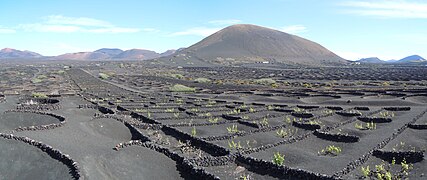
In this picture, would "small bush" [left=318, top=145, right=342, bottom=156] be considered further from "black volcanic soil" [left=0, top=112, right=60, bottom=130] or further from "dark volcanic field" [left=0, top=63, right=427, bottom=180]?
"black volcanic soil" [left=0, top=112, right=60, bottom=130]

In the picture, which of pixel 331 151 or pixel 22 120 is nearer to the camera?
pixel 331 151

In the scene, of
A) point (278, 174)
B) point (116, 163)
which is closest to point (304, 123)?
point (278, 174)

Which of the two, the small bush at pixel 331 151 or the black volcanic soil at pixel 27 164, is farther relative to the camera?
the small bush at pixel 331 151

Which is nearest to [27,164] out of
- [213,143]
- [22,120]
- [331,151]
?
[213,143]

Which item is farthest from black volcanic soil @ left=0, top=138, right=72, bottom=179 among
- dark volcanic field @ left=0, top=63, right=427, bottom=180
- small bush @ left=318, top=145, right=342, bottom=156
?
small bush @ left=318, top=145, right=342, bottom=156

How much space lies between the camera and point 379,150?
2503 cm

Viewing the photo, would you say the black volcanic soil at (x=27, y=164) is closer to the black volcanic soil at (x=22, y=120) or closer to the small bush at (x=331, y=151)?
the black volcanic soil at (x=22, y=120)

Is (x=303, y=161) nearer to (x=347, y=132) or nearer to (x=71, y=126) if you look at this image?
(x=347, y=132)

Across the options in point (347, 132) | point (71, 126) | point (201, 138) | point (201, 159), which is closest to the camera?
point (201, 159)

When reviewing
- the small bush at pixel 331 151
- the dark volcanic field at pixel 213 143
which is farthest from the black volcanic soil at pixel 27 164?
the small bush at pixel 331 151

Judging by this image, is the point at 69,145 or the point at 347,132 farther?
the point at 347,132

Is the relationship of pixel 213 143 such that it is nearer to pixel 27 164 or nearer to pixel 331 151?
pixel 331 151

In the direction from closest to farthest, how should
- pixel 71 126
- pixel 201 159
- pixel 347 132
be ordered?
pixel 201 159 → pixel 347 132 → pixel 71 126

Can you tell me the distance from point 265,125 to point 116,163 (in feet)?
52.7
